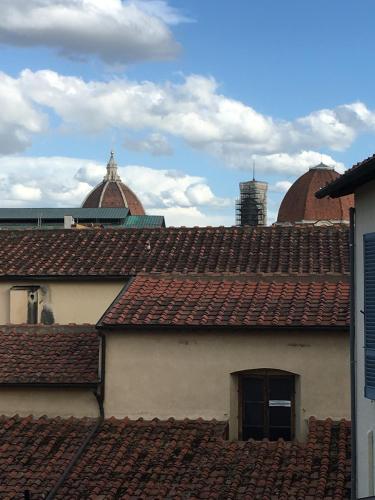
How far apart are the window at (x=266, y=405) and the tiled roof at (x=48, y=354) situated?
2657 mm

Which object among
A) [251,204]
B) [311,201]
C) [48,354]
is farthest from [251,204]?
[48,354]

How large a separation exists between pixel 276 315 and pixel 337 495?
3610mm

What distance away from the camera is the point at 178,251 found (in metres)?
23.5

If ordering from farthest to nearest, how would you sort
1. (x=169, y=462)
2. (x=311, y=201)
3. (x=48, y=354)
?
(x=311, y=201)
(x=48, y=354)
(x=169, y=462)

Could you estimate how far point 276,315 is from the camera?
14.8 metres

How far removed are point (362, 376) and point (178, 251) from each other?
13.3 meters

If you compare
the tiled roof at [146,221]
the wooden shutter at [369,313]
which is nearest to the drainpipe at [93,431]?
the wooden shutter at [369,313]

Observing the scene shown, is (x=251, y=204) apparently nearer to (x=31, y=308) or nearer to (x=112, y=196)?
(x=112, y=196)

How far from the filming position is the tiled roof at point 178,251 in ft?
73.2

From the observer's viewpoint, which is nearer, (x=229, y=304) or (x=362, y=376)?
(x=362, y=376)

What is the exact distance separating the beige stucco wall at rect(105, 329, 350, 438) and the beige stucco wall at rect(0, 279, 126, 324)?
23.3 ft

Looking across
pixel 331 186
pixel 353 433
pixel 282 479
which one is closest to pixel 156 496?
pixel 282 479

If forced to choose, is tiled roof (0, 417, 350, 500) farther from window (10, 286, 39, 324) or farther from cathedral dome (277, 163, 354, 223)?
cathedral dome (277, 163, 354, 223)

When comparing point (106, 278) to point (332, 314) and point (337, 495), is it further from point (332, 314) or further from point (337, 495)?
point (337, 495)
